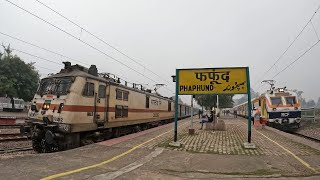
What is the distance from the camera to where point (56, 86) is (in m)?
12.2

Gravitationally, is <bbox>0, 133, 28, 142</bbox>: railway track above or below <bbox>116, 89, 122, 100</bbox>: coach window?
below

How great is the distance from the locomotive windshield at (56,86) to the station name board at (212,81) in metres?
4.51

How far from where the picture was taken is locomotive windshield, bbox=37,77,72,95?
11.9 meters

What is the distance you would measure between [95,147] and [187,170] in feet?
14.4

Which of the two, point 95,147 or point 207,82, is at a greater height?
point 207,82

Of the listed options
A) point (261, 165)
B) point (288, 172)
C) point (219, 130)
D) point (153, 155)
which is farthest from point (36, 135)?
point (219, 130)

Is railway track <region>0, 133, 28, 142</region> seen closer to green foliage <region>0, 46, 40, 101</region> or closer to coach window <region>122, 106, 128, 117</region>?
coach window <region>122, 106, 128, 117</region>

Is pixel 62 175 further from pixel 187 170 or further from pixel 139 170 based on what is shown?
pixel 187 170

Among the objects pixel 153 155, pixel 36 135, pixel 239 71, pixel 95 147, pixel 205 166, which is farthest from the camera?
pixel 239 71

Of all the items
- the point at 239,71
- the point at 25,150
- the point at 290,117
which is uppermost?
the point at 239,71

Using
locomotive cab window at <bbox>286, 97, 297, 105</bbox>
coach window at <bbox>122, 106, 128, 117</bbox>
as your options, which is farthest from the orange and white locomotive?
locomotive cab window at <bbox>286, 97, 297, 105</bbox>

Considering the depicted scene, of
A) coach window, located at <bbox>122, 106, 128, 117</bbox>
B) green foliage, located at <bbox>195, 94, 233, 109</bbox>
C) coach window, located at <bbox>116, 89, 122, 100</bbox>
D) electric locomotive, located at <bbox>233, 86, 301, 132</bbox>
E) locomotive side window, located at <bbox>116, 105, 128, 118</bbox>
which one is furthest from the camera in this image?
green foliage, located at <bbox>195, 94, 233, 109</bbox>

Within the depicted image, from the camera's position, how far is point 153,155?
32.2ft

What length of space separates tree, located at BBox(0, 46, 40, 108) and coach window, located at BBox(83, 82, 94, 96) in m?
35.9
